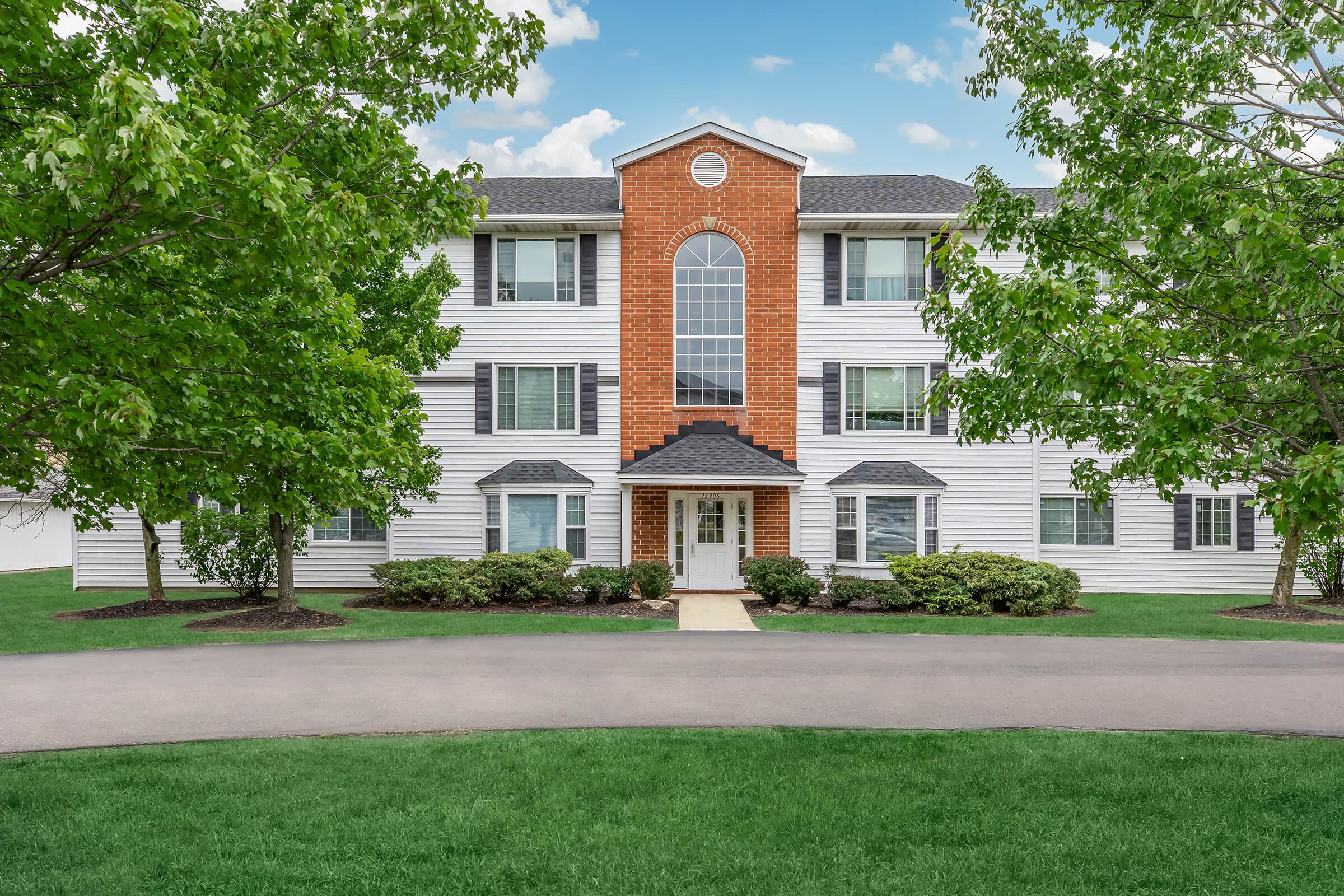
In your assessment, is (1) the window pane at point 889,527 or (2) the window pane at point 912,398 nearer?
(1) the window pane at point 889,527

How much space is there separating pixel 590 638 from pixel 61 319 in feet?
31.8

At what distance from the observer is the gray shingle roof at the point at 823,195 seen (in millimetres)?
20875

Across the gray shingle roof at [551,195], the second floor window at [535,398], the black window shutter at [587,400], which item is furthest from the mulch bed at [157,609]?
the gray shingle roof at [551,195]

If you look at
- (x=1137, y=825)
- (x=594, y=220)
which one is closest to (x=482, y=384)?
(x=594, y=220)

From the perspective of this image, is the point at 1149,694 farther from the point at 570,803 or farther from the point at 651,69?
the point at 651,69

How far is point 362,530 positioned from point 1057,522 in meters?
17.0

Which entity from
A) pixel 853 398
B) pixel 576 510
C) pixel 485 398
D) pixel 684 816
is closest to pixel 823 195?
pixel 853 398

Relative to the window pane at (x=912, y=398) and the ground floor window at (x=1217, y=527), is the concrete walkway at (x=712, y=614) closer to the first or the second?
the window pane at (x=912, y=398)

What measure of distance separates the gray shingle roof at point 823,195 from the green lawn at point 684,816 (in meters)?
15.6

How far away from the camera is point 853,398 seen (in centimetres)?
2100

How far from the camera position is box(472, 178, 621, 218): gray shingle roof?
20922mm

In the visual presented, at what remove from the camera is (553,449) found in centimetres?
2078

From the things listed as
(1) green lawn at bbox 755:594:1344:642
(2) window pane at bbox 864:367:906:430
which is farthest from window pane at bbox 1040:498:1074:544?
(2) window pane at bbox 864:367:906:430

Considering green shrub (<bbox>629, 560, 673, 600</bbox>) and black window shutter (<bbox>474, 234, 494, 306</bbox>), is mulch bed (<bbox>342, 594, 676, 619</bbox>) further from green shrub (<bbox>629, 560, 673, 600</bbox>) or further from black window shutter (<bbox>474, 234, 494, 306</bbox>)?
black window shutter (<bbox>474, 234, 494, 306</bbox>)
